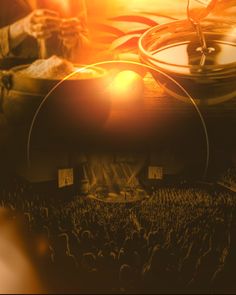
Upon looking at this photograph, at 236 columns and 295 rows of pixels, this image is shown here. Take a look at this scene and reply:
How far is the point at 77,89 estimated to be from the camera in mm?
1556

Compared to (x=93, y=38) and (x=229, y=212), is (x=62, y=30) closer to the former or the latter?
(x=93, y=38)

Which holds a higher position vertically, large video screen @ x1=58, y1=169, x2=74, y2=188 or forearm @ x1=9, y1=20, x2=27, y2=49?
forearm @ x1=9, y1=20, x2=27, y2=49

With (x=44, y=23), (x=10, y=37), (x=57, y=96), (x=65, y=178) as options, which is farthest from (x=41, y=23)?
(x=65, y=178)

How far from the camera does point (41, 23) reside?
Answer: 161 centimetres

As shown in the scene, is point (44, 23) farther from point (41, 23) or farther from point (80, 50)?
point (80, 50)

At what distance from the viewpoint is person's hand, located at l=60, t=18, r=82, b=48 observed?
161 cm

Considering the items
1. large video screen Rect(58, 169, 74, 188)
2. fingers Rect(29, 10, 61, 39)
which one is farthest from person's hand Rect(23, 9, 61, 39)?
large video screen Rect(58, 169, 74, 188)

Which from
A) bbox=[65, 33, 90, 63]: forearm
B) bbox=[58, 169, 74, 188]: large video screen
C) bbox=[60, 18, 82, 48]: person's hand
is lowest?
bbox=[58, 169, 74, 188]: large video screen

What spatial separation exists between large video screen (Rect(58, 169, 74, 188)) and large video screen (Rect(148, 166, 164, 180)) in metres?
0.23

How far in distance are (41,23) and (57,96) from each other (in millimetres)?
233

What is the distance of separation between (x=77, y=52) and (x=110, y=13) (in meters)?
0.15

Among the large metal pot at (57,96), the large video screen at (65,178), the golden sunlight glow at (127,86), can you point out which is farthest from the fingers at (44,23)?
the large video screen at (65,178)

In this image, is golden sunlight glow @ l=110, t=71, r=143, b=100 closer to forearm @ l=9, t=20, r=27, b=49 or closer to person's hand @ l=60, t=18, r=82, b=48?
person's hand @ l=60, t=18, r=82, b=48

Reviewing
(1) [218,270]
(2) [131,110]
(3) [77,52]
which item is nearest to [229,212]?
(1) [218,270]
